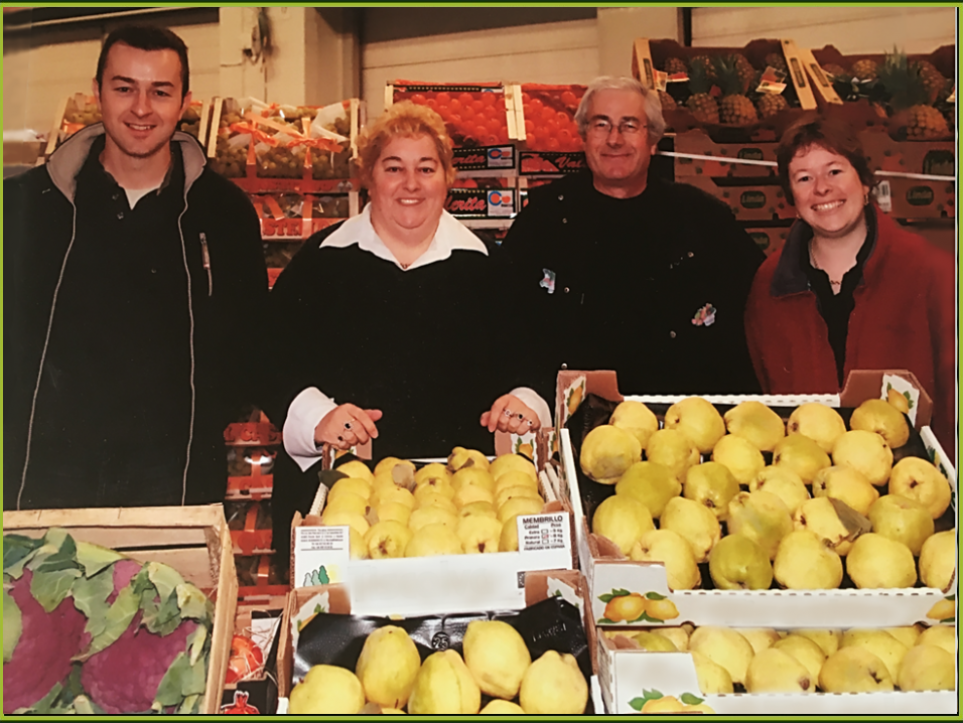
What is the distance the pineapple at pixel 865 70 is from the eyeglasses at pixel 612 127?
2.52 ft

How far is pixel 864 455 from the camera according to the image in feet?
6.61

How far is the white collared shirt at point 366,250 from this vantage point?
256 cm

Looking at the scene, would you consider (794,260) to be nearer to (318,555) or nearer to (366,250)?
(366,250)

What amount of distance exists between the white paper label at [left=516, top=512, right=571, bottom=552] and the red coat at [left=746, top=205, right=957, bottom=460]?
4.08 feet

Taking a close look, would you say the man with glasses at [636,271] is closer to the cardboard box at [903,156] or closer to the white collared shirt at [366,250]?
the white collared shirt at [366,250]

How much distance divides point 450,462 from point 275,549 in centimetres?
88

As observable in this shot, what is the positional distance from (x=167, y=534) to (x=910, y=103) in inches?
110

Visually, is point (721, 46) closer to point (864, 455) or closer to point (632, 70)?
point (632, 70)

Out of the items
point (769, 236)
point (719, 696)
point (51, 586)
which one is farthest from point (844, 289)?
point (51, 586)

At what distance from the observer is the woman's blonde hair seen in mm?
2508

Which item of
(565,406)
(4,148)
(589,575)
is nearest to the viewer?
(589,575)

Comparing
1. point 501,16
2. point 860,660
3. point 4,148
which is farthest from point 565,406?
point 4,148

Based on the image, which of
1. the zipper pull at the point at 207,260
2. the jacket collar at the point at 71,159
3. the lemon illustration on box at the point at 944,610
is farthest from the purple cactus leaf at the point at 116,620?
the lemon illustration on box at the point at 944,610

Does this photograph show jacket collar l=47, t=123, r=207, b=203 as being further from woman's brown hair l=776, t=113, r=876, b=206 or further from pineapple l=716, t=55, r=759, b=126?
woman's brown hair l=776, t=113, r=876, b=206
